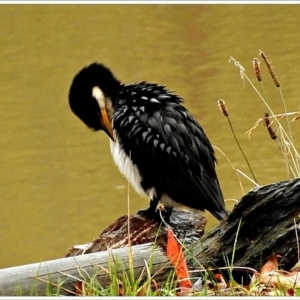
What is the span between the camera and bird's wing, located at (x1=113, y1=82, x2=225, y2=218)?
460cm

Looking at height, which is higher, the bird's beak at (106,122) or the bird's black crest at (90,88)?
the bird's black crest at (90,88)

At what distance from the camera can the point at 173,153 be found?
4602mm

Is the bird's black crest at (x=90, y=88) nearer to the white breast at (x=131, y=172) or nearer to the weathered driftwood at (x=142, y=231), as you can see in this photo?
the white breast at (x=131, y=172)

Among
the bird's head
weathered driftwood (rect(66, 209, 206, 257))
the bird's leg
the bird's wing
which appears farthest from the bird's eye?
weathered driftwood (rect(66, 209, 206, 257))

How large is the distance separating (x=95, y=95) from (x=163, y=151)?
0.86 m

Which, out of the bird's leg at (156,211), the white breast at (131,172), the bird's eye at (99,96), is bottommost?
the bird's leg at (156,211)

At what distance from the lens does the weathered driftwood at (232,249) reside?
322 centimetres

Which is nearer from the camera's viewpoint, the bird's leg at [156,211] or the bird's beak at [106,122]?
the bird's leg at [156,211]

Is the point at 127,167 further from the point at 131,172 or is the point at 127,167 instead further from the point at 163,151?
the point at 163,151

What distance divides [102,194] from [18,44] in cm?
640

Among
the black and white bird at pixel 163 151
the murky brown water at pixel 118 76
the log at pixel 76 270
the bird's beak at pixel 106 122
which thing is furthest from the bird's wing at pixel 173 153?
the murky brown water at pixel 118 76

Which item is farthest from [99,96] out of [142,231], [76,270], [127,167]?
[76,270]

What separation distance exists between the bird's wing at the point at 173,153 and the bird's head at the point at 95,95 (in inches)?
19.8

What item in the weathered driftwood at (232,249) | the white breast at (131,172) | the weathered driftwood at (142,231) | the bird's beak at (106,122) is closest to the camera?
the weathered driftwood at (232,249)
